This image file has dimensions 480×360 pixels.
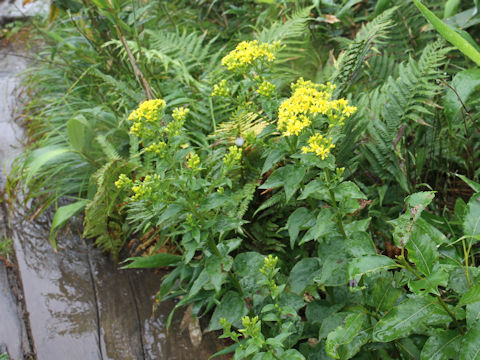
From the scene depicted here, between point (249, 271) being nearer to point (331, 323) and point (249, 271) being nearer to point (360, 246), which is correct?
point (331, 323)

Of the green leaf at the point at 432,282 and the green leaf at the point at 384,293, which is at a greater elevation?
the green leaf at the point at 432,282

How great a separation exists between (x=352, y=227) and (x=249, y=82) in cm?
64

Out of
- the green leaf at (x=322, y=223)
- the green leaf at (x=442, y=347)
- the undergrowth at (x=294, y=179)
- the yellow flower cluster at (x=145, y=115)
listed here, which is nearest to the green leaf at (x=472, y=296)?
the undergrowth at (x=294, y=179)

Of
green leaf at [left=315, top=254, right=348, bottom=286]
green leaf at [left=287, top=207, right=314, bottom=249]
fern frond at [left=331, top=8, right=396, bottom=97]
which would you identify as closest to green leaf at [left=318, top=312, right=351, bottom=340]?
green leaf at [left=315, top=254, right=348, bottom=286]

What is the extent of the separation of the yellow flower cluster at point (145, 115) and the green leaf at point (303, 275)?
0.72 metres

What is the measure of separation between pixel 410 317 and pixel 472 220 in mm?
372

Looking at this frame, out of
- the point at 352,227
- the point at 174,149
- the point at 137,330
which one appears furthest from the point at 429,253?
the point at 137,330

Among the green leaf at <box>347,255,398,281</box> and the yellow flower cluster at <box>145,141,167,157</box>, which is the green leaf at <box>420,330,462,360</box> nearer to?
the green leaf at <box>347,255,398,281</box>

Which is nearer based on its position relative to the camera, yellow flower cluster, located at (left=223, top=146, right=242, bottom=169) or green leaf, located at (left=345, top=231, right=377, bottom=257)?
green leaf, located at (left=345, top=231, right=377, bottom=257)

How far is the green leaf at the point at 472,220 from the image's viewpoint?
4.35 feet

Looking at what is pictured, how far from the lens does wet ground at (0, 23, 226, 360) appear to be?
2008mm

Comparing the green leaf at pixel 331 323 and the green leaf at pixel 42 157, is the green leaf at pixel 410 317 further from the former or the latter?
the green leaf at pixel 42 157

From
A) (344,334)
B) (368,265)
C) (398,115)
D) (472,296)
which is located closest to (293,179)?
(368,265)

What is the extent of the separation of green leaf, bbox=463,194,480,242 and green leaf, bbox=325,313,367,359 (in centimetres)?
40
